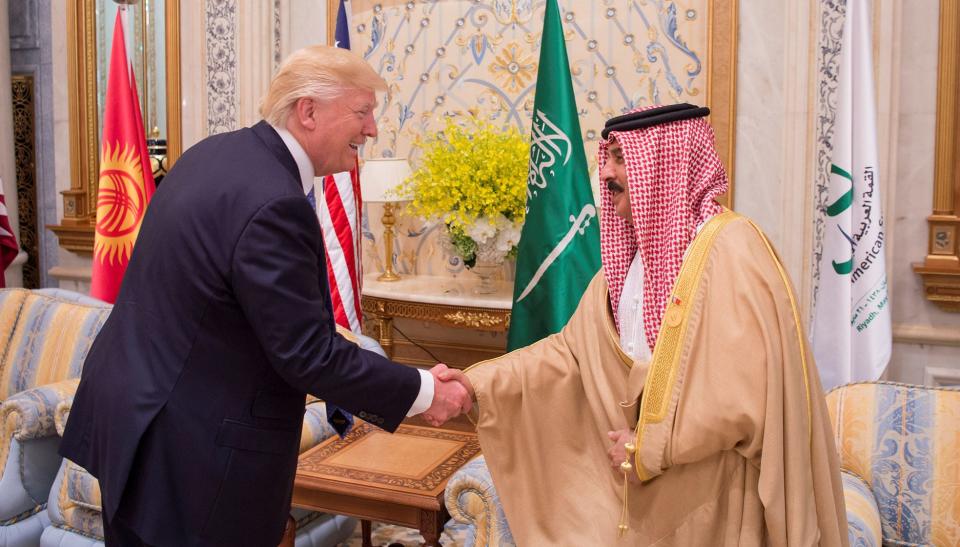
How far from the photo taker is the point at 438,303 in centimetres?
477

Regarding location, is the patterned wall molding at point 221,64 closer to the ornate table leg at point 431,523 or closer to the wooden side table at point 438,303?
the wooden side table at point 438,303

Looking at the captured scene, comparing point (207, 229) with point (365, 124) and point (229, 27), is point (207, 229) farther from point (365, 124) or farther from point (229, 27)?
point (229, 27)

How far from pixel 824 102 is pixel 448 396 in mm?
2669

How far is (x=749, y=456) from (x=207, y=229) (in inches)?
51.4

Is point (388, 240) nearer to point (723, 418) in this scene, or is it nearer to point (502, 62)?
point (502, 62)

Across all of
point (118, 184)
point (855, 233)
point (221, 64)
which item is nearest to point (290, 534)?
point (855, 233)

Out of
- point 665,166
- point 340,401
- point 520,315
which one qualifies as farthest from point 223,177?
point 520,315

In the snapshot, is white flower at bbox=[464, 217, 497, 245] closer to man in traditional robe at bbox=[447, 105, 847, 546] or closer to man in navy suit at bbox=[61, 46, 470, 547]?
man in traditional robe at bbox=[447, 105, 847, 546]

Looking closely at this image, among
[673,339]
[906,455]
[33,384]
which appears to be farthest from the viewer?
[33,384]

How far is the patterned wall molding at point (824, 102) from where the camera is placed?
13.9 ft

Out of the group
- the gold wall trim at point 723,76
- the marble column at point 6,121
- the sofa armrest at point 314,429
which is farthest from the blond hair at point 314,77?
the marble column at point 6,121

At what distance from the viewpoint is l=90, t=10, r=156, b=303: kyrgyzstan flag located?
199 inches

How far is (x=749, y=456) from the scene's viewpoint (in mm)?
2176

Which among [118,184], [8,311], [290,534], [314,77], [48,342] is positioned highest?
[314,77]
